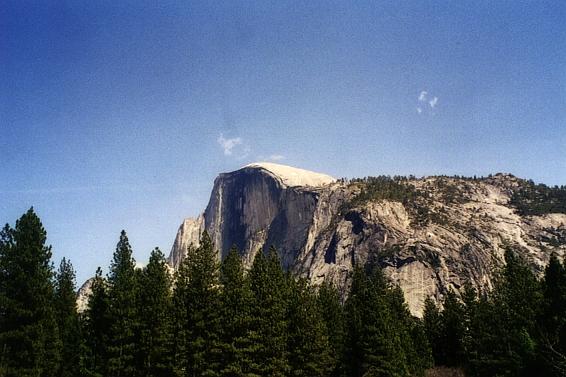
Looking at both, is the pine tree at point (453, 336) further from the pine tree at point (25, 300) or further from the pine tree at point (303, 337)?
the pine tree at point (25, 300)

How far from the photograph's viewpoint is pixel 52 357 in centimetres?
4262

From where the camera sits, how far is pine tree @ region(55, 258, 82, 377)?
160ft

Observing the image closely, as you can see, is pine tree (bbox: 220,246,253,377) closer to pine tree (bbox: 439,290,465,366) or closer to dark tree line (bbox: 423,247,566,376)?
dark tree line (bbox: 423,247,566,376)

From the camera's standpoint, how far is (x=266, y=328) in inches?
1779

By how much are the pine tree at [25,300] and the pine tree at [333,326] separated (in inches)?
1519

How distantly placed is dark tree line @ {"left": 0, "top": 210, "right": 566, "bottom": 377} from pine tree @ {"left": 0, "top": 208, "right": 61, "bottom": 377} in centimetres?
8

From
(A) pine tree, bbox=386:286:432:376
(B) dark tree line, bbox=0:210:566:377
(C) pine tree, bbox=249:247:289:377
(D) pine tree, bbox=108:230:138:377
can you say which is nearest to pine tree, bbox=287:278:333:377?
(B) dark tree line, bbox=0:210:566:377

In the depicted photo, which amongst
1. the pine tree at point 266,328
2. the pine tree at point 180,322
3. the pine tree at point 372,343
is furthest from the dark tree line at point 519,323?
the pine tree at point 180,322

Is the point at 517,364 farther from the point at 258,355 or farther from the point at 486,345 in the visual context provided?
the point at 258,355

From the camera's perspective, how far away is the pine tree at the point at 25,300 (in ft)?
121

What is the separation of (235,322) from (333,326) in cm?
3317

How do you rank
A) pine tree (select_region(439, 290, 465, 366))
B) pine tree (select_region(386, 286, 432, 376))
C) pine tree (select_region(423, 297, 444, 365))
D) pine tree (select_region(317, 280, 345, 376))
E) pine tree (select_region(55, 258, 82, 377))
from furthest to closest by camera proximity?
pine tree (select_region(423, 297, 444, 365)) < pine tree (select_region(439, 290, 465, 366)) < pine tree (select_region(317, 280, 345, 376)) < pine tree (select_region(386, 286, 432, 376)) < pine tree (select_region(55, 258, 82, 377))

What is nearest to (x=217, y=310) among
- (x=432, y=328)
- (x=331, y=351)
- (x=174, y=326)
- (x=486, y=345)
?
(x=174, y=326)

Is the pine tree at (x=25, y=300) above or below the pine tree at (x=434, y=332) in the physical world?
above
